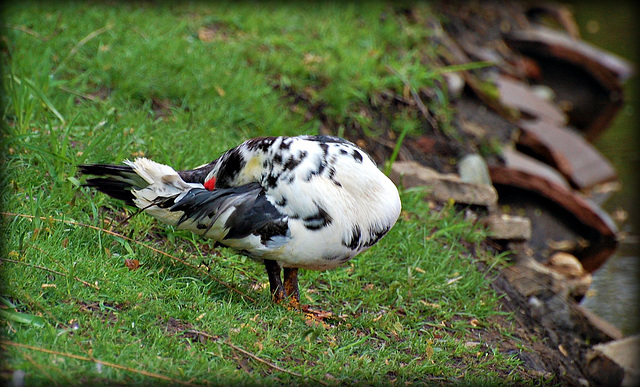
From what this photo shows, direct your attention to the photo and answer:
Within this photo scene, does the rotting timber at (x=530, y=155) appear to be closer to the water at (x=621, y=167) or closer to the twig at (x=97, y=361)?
the water at (x=621, y=167)

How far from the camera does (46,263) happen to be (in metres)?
3.25

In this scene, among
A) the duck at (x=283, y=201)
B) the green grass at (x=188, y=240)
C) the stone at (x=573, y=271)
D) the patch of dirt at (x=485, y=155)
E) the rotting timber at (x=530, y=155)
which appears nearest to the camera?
the green grass at (x=188, y=240)

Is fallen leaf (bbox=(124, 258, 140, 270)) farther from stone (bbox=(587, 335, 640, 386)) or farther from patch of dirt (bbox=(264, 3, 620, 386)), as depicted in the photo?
stone (bbox=(587, 335, 640, 386))

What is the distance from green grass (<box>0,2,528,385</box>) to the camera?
9.73 ft

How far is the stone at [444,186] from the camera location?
Result: 511cm

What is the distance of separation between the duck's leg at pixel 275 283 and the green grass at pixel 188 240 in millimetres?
57

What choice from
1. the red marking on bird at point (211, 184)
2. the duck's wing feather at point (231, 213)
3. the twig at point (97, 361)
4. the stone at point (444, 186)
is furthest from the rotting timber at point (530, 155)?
the twig at point (97, 361)

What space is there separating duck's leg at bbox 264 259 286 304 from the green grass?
57 millimetres

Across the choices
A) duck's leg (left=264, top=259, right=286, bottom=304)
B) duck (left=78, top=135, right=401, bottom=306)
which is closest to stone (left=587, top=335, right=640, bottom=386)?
duck (left=78, top=135, right=401, bottom=306)

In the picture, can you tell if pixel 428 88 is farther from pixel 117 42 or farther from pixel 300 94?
pixel 117 42

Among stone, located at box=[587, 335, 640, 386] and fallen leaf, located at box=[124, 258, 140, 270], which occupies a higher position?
fallen leaf, located at box=[124, 258, 140, 270]

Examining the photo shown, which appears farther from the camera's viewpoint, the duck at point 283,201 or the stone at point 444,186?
the stone at point 444,186

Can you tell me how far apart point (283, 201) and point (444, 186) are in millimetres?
2238

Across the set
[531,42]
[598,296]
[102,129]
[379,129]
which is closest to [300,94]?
[379,129]
